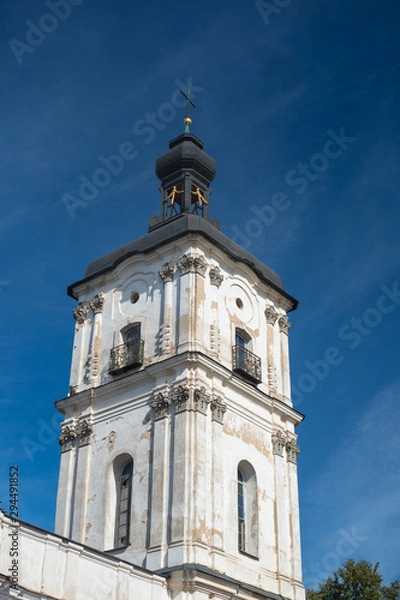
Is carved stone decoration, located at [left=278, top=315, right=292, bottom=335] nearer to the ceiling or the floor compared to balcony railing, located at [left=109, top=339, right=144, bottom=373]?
nearer to the ceiling

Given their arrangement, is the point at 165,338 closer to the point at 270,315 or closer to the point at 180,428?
the point at 180,428

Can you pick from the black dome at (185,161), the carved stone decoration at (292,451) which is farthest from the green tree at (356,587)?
the black dome at (185,161)

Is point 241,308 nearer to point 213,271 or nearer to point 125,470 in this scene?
point 213,271

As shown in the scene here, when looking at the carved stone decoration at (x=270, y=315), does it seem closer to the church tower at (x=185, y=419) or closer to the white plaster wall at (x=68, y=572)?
the church tower at (x=185, y=419)

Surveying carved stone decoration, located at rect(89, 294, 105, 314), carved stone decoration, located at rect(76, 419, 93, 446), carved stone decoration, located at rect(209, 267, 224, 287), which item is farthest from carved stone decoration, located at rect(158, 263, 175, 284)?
carved stone decoration, located at rect(76, 419, 93, 446)

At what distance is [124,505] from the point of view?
2975cm

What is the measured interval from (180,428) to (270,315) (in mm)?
7439

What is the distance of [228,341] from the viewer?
3225 centimetres

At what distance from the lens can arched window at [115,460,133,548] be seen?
29178 millimetres

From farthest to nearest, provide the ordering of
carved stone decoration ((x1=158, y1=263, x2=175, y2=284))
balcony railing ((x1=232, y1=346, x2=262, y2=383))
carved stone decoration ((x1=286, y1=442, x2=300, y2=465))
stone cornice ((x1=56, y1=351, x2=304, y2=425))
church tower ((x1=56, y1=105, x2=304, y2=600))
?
1. carved stone decoration ((x1=286, y1=442, x2=300, y2=465))
2. carved stone decoration ((x1=158, y1=263, x2=175, y2=284))
3. balcony railing ((x1=232, y1=346, x2=262, y2=383))
4. stone cornice ((x1=56, y1=351, x2=304, y2=425))
5. church tower ((x1=56, y1=105, x2=304, y2=600))

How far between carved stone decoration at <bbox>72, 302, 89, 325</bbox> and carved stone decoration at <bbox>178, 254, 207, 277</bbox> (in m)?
4.49

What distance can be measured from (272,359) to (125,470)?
6.94 m

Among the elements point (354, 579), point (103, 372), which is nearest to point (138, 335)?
point (103, 372)

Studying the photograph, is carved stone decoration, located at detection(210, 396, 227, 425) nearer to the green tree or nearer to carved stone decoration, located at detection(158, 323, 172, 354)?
carved stone decoration, located at detection(158, 323, 172, 354)
